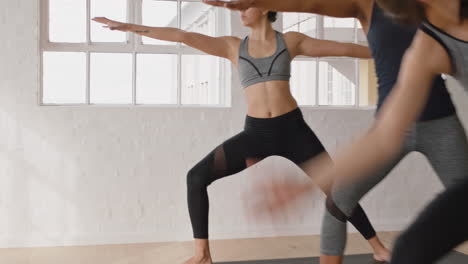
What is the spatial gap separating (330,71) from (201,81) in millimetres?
1150

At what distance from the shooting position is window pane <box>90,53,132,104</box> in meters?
3.94

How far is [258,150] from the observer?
276 centimetres

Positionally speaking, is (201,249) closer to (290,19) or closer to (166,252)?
(166,252)

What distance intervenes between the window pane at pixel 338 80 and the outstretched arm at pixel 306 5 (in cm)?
251

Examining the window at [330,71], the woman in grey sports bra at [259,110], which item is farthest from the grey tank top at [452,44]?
the window at [330,71]

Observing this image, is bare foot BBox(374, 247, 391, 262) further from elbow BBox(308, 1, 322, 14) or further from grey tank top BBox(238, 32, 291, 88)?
elbow BBox(308, 1, 322, 14)

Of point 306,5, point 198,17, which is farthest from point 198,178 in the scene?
point 198,17

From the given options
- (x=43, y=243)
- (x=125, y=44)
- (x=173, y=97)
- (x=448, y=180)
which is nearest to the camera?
(x=448, y=180)

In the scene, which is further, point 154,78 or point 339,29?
point 339,29

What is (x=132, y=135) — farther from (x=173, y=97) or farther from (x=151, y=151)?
(x=173, y=97)

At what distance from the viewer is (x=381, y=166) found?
5.87 feet

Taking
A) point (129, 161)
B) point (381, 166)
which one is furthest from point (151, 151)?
point (381, 166)

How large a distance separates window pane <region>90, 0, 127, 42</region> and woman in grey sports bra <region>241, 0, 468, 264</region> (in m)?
2.87

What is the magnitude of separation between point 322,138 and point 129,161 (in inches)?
56.0
